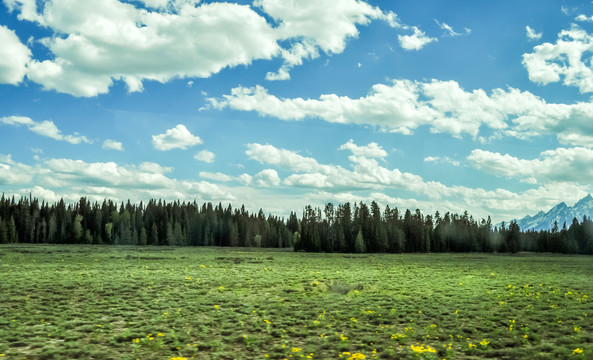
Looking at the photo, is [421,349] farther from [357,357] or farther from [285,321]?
[285,321]

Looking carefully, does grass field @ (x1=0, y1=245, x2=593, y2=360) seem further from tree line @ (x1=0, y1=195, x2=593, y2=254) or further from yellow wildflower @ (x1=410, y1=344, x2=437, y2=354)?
tree line @ (x1=0, y1=195, x2=593, y2=254)

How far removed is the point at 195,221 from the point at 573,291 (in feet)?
537

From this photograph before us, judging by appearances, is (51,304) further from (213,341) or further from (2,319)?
(213,341)

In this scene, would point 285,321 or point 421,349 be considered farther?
point 285,321

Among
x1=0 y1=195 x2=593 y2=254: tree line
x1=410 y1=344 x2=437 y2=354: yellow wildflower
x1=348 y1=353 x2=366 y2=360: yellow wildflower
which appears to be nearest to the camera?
Result: x1=348 y1=353 x2=366 y2=360: yellow wildflower

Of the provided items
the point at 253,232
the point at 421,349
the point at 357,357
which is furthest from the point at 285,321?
the point at 253,232

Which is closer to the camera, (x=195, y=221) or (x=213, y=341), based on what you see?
(x=213, y=341)

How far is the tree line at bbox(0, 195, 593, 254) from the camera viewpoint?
135 m

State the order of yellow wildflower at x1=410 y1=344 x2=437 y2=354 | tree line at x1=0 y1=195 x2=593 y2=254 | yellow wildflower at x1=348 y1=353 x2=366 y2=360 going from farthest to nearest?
tree line at x1=0 y1=195 x2=593 y2=254 → yellow wildflower at x1=410 y1=344 x2=437 y2=354 → yellow wildflower at x1=348 y1=353 x2=366 y2=360

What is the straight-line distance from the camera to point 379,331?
A: 1742cm

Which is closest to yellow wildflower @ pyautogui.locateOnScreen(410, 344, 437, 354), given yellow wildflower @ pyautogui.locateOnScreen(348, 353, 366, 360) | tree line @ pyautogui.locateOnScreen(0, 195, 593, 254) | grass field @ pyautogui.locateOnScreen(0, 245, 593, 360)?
grass field @ pyautogui.locateOnScreen(0, 245, 593, 360)

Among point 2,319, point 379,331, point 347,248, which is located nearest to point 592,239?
point 347,248

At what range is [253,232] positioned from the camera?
189 m

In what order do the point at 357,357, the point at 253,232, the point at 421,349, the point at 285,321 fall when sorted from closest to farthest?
1. the point at 357,357
2. the point at 421,349
3. the point at 285,321
4. the point at 253,232
